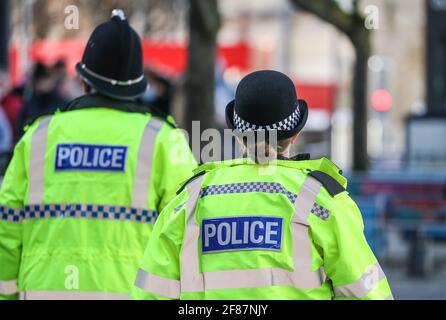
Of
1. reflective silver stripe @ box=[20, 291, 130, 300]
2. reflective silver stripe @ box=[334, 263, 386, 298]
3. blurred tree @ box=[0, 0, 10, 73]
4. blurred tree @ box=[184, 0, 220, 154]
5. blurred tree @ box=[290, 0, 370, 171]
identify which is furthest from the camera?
blurred tree @ box=[290, 0, 370, 171]

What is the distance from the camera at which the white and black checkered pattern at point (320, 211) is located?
410 cm

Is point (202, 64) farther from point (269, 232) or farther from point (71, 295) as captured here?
point (269, 232)

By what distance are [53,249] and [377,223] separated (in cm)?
1015

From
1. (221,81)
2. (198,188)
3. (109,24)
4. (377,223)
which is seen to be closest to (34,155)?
Result: (109,24)

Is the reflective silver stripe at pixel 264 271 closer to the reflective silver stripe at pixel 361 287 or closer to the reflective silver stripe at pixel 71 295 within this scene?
the reflective silver stripe at pixel 361 287

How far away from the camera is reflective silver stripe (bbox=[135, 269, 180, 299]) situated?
4141 mm

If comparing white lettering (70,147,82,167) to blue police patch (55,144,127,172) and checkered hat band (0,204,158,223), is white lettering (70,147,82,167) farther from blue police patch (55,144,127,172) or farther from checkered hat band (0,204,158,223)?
Result: checkered hat band (0,204,158,223)

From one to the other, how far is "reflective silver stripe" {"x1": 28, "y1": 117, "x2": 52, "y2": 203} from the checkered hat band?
0.15 ft

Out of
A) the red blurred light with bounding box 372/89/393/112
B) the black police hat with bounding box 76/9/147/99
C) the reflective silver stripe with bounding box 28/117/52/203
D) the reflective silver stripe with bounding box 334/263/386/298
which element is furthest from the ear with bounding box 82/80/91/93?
the red blurred light with bounding box 372/89/393/112

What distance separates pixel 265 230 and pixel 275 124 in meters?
0.36

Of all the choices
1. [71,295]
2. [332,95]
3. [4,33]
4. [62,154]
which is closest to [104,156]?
[62,154]

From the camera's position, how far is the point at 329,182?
418 cm
